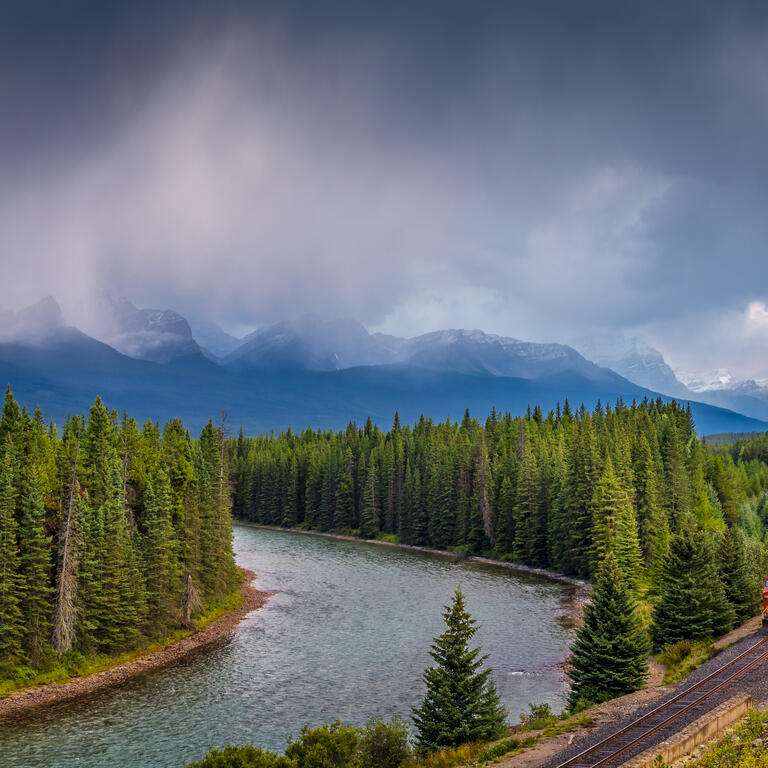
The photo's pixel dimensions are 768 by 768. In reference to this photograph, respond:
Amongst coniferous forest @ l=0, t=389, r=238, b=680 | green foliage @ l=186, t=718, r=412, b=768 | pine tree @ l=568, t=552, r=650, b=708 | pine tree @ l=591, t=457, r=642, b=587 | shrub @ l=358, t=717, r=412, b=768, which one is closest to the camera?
green foliage @ l=186, t=718, r=412, b=768

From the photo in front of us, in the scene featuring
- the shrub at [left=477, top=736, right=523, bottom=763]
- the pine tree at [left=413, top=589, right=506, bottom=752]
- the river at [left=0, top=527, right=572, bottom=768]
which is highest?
the pine tree at [left=413, top=589, right=506, bottom=752]

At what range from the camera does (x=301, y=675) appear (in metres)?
49.3

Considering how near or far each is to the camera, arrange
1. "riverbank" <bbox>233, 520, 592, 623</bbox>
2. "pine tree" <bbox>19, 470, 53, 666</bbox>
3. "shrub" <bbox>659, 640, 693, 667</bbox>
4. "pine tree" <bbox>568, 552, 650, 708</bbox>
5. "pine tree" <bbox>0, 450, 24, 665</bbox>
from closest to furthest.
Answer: "pine tree" <bbox>568, 552, 650, 708</bbox> < "pine tree" <bbox>0, 450, 24, 665</bbox> < "shrub" <bbox>659, 640, 693, 667</bbox> < "pine tree" <bbox>19, 470, 53, 666</bbox> < "riverbank" <bbox>233, 520, 592, 623</bbox>

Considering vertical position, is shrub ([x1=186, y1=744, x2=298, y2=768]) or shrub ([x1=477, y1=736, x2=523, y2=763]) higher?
shrub ([x1=186, y1=744, x2=298, y2=768])

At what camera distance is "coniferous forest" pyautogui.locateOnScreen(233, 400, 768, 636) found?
55.7m

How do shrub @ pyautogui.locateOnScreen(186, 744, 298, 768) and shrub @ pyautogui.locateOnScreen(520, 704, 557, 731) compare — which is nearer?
shrub @ pyautogui.locateOnScreen(186, 744, 298, 768)

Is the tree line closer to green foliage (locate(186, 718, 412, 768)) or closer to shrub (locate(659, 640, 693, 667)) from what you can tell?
shrub (locate(659, 640, 693, 667))

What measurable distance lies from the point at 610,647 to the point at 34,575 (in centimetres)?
3964

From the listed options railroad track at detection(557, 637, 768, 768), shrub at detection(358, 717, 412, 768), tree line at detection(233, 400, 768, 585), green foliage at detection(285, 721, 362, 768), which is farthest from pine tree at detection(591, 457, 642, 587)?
green foliage at detection(285, 721, 362, 768)

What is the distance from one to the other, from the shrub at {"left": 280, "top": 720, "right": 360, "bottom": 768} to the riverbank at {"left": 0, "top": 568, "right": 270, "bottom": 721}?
24.4 meters

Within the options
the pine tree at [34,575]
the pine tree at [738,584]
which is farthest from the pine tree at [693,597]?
the pine tree at [34,575]

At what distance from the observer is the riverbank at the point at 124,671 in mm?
42469

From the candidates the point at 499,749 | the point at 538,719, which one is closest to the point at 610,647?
the point at 538,719

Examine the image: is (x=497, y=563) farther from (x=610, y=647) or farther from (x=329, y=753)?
(x=329, y=753)
